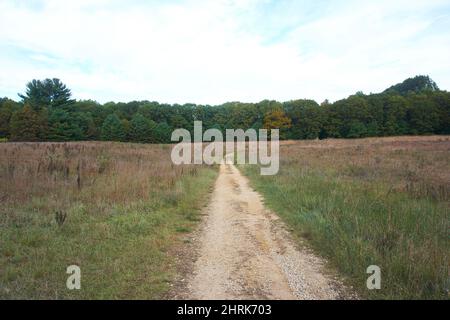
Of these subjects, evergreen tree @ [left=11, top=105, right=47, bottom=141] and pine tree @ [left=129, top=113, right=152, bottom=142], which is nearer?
evergreen tree @ [left=11, top=105, right=47, bottom=141]

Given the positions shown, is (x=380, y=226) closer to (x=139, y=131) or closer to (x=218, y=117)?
(x=139, y=131)

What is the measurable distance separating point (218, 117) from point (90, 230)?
78.2m

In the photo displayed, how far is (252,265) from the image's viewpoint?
5.82 m

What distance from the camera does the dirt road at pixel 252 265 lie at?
477 cm

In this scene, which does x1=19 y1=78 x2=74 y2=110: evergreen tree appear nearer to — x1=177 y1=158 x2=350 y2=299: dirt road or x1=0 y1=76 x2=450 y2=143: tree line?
x1=0 y1=76 x2=450 y2=143: tree line

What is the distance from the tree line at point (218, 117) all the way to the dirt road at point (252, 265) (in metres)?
57.1

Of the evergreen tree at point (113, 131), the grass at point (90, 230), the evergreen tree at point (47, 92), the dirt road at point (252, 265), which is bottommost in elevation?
the dirt road at point (252, 265)

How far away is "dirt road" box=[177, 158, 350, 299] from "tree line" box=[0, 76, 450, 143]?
57.1 metres

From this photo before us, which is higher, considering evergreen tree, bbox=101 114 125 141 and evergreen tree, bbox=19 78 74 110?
evergreen tree, bbox=19 78 74 110

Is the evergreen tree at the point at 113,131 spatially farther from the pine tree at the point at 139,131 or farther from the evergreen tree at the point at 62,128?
the evergreen tree at the point at 62,128

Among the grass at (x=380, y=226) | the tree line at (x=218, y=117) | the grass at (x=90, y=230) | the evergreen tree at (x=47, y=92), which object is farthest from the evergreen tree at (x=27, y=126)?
the grass at (x=380, y=226)

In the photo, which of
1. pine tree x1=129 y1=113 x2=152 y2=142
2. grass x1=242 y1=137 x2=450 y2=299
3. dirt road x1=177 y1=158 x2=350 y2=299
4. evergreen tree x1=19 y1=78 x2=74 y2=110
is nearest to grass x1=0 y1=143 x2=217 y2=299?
dirt road x1=177 y1=158 x2=350 y2=299

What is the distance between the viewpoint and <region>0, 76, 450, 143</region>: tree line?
58.5 metres
